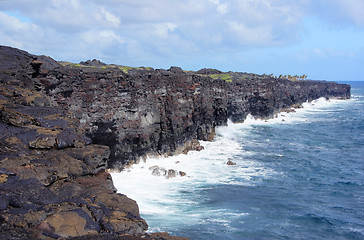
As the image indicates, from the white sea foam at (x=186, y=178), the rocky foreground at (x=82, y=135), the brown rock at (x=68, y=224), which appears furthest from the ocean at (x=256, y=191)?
the brown rock at (x=68, y=224)

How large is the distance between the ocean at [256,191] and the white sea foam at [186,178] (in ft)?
0.28

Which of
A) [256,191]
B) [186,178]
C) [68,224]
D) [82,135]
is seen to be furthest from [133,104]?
[68,224]

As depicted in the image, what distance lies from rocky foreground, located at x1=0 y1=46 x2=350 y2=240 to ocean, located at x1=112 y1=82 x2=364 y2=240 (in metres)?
4.68

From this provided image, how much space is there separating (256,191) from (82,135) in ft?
78.3

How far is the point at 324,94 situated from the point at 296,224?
16500 cm

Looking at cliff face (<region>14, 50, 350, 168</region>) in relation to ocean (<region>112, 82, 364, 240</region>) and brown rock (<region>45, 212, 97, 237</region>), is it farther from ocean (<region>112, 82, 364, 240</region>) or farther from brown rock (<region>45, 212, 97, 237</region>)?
brown rock (<region>45, 212, 97, 237</region>)

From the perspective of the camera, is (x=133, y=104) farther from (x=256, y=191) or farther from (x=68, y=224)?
(x=68, y=224)

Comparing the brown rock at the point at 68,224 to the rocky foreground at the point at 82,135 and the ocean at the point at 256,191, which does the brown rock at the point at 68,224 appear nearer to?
the rocky foreground at the point at 82,135

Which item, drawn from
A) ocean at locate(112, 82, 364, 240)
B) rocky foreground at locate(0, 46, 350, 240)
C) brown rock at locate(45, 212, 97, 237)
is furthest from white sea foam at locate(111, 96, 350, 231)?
brown rock at locate(45, 212, 97, 237)

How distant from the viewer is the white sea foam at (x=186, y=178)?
105ft

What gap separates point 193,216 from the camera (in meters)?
29.9

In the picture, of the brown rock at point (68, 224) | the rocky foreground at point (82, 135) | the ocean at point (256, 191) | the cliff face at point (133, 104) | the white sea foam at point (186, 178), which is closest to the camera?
the brown rock at point (68, 224)

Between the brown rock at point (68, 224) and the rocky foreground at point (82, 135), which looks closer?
the brown rock at point (68, 224)

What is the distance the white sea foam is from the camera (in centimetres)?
3206
